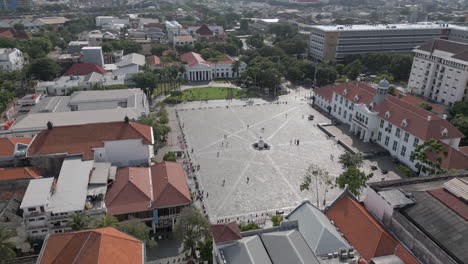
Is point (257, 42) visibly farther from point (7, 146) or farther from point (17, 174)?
point (17, 174)

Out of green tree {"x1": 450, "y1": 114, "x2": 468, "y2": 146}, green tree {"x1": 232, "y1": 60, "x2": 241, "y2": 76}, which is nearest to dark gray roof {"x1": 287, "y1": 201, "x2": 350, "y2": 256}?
green tree {"x1": 450, "y1": 114, "x2": 468, "y2": 146}

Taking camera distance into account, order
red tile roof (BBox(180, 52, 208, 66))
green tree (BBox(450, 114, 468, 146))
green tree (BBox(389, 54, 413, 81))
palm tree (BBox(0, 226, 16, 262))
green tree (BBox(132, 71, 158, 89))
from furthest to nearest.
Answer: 1. red tile roof (BBox(180, 52, 208, 66))
2. green tree (BBox(389, 54, 413, 81))
3. green tree (BBox(132, 71, 158, 89))
4. green tree (BBox(450, 114, 468, 146))
5. palm tree (BBox(0, 226, 16, 262))

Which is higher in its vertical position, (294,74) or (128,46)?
(128,46)

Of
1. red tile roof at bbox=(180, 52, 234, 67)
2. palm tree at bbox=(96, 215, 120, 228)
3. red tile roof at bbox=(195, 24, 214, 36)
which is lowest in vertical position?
palm tree at bbox=(96, 215, 120, 228)

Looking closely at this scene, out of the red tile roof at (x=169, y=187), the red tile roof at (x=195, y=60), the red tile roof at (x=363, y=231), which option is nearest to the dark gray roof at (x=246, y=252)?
the red tile roof at (x=363, y=231)

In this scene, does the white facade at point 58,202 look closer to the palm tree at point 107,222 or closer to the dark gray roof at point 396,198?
the palm tree at point 107,222

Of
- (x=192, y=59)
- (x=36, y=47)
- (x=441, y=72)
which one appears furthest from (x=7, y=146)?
(x=441, y=72)

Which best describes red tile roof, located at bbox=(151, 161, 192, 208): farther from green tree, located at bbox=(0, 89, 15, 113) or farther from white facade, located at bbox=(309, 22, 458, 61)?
white facade, located at bbox=(309, 22, 458, 61)

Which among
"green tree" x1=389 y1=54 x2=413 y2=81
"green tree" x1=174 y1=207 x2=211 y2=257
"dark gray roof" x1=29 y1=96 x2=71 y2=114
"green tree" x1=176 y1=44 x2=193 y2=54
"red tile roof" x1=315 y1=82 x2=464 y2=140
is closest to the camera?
"green tree" x1=174 y1=207 x2=211 y2=257
